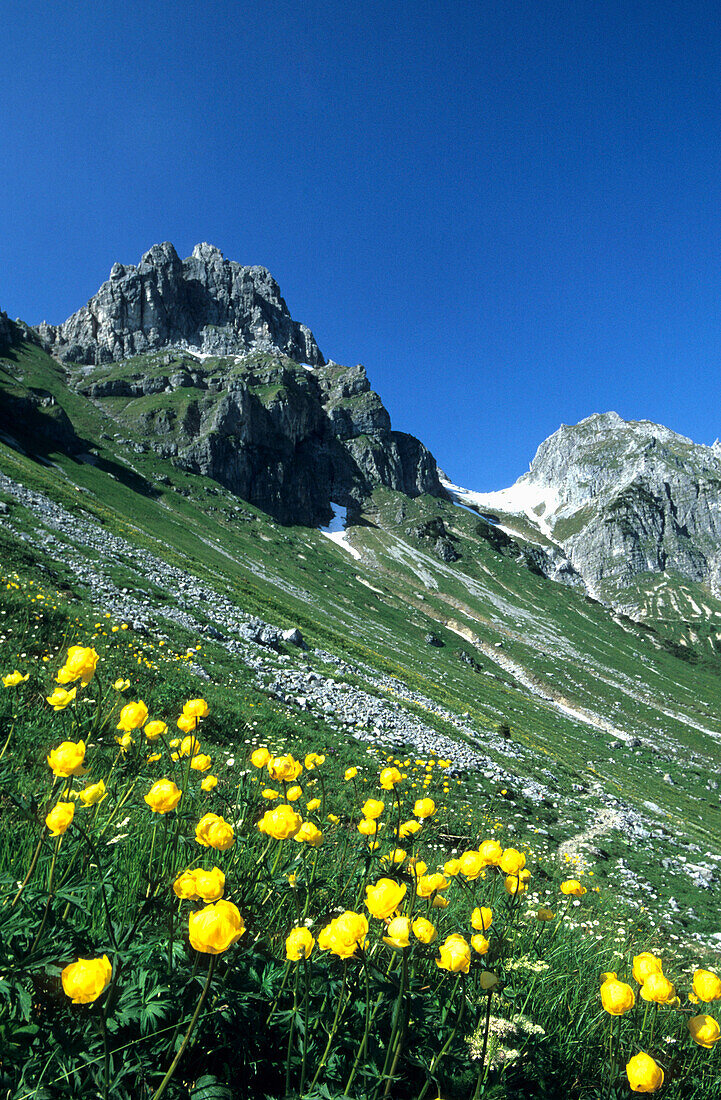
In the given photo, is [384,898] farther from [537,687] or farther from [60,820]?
[537,687]

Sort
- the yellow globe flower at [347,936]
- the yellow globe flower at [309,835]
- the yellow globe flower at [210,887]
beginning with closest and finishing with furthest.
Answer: the yellow globe flower at [210,887]
the yellow globe flower at [347,936]
the yellow globe flower at [309,835]

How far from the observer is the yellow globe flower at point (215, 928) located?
6.48ft

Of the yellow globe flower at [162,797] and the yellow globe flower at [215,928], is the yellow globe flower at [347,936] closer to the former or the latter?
the yellow globe flower at [215,928]

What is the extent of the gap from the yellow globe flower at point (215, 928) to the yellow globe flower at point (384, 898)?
0.84 metres

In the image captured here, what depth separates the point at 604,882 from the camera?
14.1 metres

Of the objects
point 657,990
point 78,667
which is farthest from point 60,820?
point 657,990

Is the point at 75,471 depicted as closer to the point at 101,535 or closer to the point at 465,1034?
the point at 101,535

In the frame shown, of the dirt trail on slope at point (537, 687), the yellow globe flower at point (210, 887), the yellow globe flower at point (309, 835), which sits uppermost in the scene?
the yellow globe flower at point (210, 887)

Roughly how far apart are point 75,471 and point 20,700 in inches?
4052

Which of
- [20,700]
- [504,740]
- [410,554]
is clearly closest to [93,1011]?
[20,700]

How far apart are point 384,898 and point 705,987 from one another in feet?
6.32

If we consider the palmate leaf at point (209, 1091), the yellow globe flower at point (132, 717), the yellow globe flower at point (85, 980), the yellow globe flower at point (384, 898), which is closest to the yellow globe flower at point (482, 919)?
the yellow globe flower at point (384, 898)

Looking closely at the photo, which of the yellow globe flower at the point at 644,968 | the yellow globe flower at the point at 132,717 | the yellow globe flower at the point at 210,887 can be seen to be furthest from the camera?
the yellow globe flower at the point at 132,717

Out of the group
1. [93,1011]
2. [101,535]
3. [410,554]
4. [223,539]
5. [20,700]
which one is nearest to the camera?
[93,1011]
